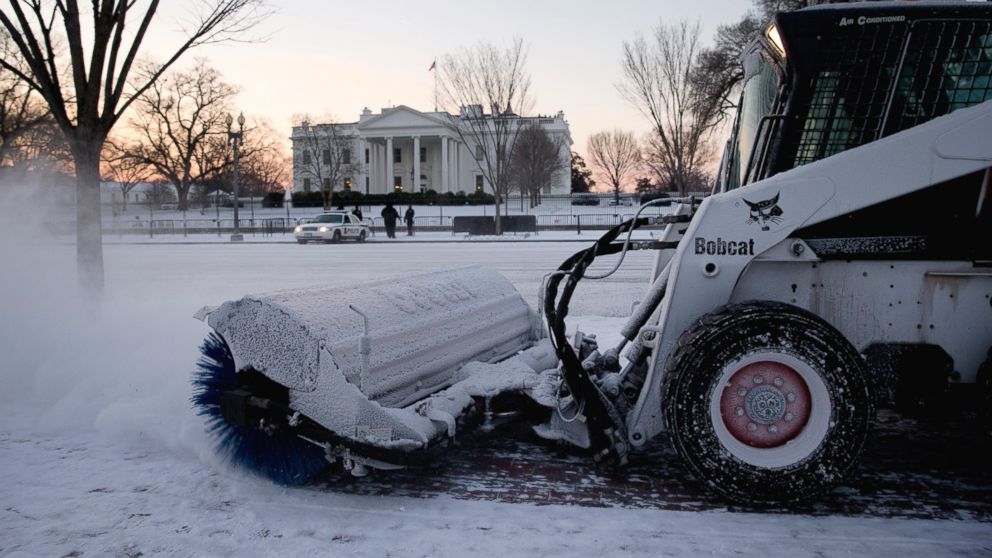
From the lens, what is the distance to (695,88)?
1072 inches

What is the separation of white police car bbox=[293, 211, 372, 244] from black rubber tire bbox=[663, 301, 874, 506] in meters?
30.9

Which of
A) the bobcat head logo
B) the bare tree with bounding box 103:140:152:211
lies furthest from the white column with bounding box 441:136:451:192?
the bobcat head logo

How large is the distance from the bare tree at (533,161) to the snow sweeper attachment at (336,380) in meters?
Answer: 56.7

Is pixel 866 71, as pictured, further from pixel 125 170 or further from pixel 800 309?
pixel 125 170

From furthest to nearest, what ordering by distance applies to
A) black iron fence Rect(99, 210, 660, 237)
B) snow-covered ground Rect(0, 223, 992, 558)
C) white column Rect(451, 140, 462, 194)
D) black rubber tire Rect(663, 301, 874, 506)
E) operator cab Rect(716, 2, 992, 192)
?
1. white column Rect(451, 140, 462, 194)
2. black iron fence Rect(99, 210, 660, 237)
3. operator cab Rect(716, 2, 992, 192)
4. black rubber tire Rect(663, 301, 874, 506)
5. snow-covered ground Rect(0, 223, 992, 558)

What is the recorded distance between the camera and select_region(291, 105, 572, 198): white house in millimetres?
81625

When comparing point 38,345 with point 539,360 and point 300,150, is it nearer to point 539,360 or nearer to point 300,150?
point 539,360

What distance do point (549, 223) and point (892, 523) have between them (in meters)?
42.9

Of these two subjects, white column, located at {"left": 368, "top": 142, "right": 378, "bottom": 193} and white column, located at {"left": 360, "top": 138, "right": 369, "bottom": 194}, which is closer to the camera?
white column, located at {"left": 360, "top": 138, "right": 369, "bottom": 194}

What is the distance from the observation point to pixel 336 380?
134 inches

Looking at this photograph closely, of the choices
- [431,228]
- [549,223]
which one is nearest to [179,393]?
[431,228]

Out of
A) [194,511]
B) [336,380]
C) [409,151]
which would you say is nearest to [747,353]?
[336,380]

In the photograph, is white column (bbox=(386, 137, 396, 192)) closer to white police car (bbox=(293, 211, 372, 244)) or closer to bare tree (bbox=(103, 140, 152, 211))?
bare tree (bbox=(103, 140, 152, 211))

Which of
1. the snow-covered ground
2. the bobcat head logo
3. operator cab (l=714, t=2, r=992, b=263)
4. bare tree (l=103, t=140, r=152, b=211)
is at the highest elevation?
bare tree (l=103, t=140, r=152, b=211)
